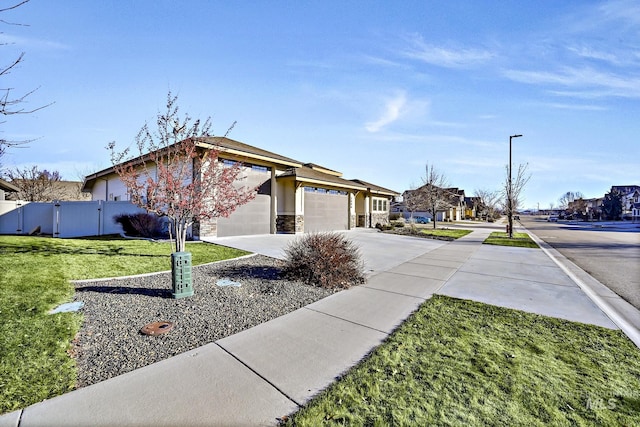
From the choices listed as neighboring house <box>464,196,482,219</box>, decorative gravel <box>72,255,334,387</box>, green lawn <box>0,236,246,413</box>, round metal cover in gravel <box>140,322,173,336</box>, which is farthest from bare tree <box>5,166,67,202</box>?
neighboring house <box>464,196,482,219</box>

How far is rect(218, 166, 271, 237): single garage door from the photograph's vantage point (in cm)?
1400

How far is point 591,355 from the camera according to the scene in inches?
138

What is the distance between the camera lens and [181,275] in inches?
207

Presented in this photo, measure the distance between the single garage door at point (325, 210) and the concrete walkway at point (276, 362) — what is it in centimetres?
1163

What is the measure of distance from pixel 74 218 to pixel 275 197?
A: 1000cm

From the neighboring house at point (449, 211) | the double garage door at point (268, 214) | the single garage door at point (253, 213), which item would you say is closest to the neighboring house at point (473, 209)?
the neighboring house at point (449, 211)

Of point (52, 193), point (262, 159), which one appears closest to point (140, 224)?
point (262, 159)

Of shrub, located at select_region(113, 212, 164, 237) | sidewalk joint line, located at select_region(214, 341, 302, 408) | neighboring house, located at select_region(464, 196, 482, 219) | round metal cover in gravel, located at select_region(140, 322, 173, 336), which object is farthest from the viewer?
neighboring house, located at select_region(464, 196, 482, 219)

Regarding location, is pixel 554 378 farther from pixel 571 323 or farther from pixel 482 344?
pixel 571 323

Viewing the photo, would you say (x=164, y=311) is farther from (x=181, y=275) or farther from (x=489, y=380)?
(x=489, y=380)

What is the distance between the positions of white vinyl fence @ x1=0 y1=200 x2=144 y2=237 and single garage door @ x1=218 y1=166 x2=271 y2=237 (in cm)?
485

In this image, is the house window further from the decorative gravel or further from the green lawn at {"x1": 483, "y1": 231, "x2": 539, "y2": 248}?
the green lawn at {"x1": 483, "y1": 231, "x2": 539, "y2": 248}

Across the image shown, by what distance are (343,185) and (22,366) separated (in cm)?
1870

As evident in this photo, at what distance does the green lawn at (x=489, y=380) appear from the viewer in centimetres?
241
